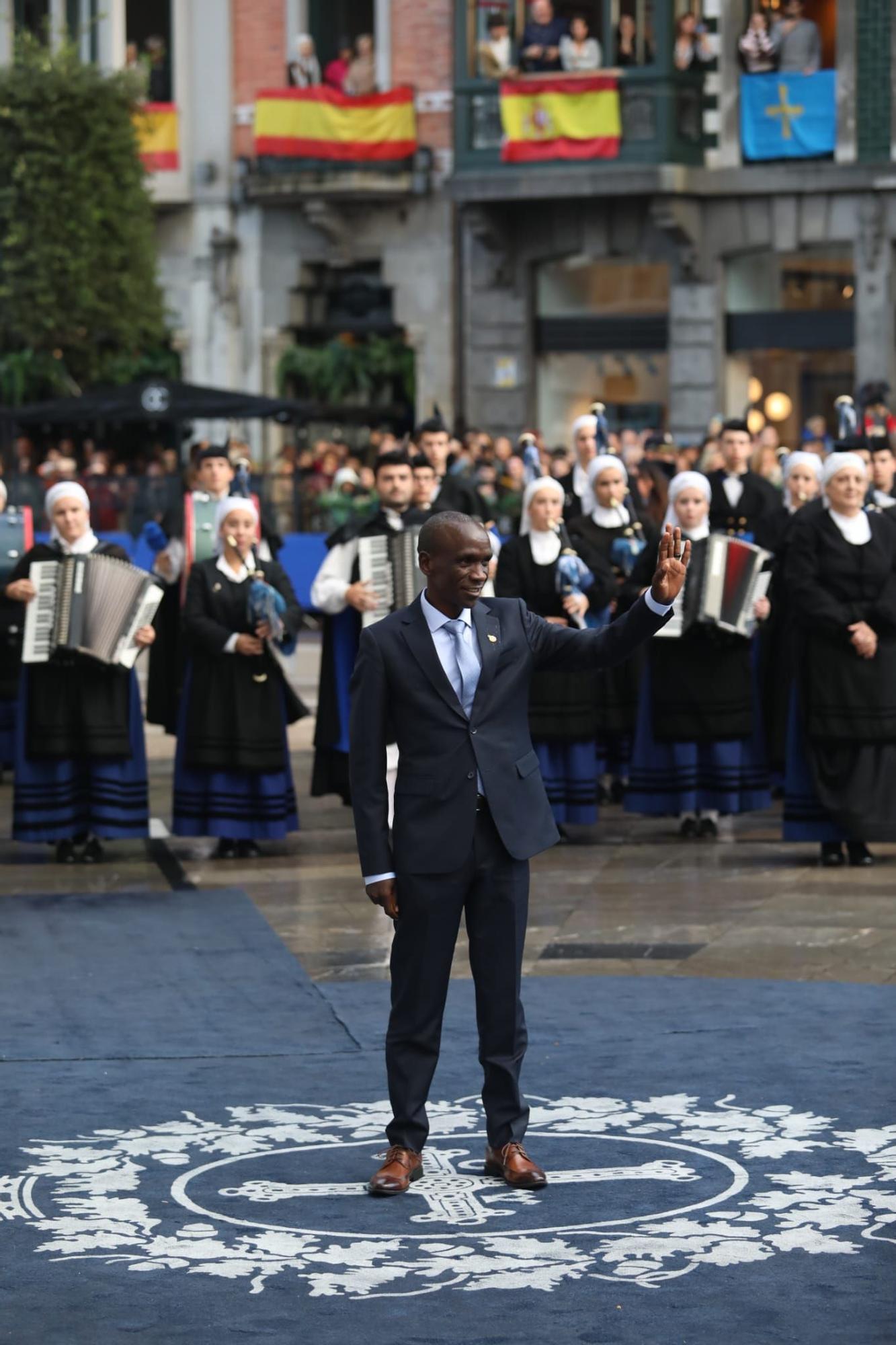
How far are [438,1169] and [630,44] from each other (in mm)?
24015

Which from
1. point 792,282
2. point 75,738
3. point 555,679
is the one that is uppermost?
point 792,282

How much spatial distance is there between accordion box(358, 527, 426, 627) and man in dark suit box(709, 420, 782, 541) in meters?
2.54

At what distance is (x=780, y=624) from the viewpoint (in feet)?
48.3

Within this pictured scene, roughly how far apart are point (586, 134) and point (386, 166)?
3.00 m

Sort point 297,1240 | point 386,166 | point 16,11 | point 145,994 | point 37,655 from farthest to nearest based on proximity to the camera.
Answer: point 16,11 < point 386,166 < point 37,655 < point 145,994 < point 297,1240

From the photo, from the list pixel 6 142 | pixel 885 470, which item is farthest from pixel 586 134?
pixel 885 470

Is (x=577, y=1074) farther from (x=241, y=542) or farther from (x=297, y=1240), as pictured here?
(x=241, y=542)

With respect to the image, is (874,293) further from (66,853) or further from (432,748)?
(432,748)

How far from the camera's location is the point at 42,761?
1309 centimetres

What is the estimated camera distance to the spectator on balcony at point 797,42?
1152 inches

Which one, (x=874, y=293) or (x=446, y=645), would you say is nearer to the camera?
(x=446, y=645)

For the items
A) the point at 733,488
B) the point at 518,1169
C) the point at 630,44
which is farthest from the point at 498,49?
the point at 518,1169

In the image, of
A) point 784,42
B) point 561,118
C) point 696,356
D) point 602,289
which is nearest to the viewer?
point 784,42

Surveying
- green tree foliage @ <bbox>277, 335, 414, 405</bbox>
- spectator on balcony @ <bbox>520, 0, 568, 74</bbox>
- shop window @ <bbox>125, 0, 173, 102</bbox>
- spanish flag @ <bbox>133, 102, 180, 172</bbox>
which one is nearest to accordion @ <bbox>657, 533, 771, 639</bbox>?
spectator on balcony @ <bbox>520, 0, 568, 74</bbox>
